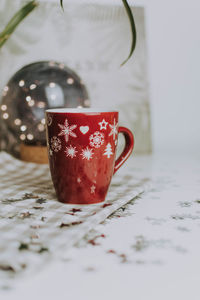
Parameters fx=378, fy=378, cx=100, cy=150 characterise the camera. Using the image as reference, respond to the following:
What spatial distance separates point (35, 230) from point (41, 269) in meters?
0.09

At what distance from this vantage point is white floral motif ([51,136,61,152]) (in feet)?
1.68

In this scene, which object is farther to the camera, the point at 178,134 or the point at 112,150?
the point at 178,134

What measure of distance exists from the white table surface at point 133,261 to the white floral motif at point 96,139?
0.10 meters

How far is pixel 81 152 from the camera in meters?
0.51

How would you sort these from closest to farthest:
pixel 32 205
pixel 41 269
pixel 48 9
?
pixel 41 269 → pixel 32 205 → pixel 48 9

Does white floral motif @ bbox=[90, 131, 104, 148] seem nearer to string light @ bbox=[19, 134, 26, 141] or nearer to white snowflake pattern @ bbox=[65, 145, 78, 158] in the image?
white snowflake pattern @ bbox=[65, 145, 78, 158]

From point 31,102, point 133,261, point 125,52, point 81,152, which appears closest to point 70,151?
point 81,152

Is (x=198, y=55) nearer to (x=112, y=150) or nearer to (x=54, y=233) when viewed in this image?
(x=112, y=150)

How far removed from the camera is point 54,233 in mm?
411

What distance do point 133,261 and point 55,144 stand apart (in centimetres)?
21

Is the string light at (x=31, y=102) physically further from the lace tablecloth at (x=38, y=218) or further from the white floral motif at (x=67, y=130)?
the white floral motif at (x=67, y=130)

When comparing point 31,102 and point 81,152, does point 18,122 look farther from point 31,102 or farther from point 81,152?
point 81,152

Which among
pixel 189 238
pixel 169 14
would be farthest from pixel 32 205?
pixel 169 14

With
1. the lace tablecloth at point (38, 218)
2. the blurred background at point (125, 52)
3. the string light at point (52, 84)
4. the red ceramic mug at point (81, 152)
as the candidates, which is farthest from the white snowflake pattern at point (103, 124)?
the blurred background at point (125, 52)
